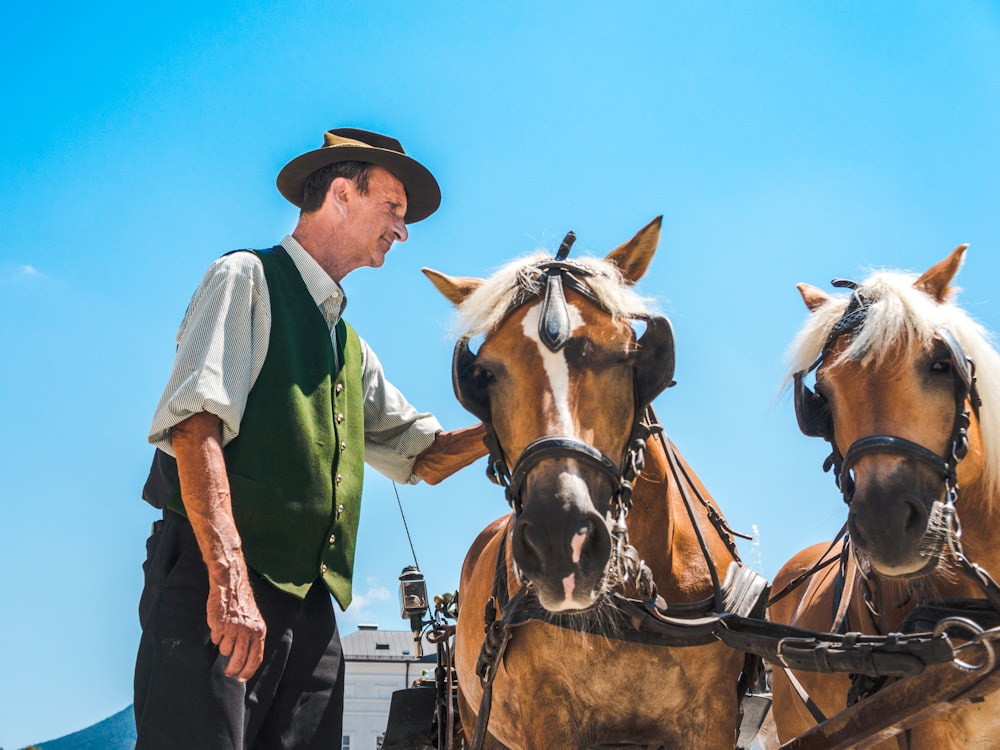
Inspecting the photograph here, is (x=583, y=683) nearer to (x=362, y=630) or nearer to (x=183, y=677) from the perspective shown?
(x=183, y=677)

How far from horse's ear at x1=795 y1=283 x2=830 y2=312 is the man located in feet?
5.66

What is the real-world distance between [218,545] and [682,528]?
1618 mm

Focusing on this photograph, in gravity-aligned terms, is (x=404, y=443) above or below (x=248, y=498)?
above

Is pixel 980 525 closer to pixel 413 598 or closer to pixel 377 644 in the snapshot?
pixel 413 598

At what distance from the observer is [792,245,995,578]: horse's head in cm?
314

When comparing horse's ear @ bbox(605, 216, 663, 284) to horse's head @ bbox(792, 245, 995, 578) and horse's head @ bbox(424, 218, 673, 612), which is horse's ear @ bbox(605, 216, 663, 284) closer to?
horse's head @ bbox(424, 218, 673, 612)

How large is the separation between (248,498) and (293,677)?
651mm

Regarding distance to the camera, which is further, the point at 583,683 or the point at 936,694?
the point at 583,683

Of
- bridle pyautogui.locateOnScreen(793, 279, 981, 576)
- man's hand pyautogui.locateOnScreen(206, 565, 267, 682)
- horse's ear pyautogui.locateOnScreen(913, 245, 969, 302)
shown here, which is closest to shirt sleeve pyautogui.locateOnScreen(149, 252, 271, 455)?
man's hand pyautogui.locateOnScreen(206, 565, 267, 682)

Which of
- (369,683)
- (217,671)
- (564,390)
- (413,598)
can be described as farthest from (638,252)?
(369,683)

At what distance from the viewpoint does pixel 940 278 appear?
381cm

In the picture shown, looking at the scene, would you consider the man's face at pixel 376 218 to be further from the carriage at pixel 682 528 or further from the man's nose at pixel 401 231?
the carriage at pixel 682 528

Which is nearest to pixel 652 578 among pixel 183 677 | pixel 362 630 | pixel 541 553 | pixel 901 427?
pixel 541 553

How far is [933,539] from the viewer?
3148mm
